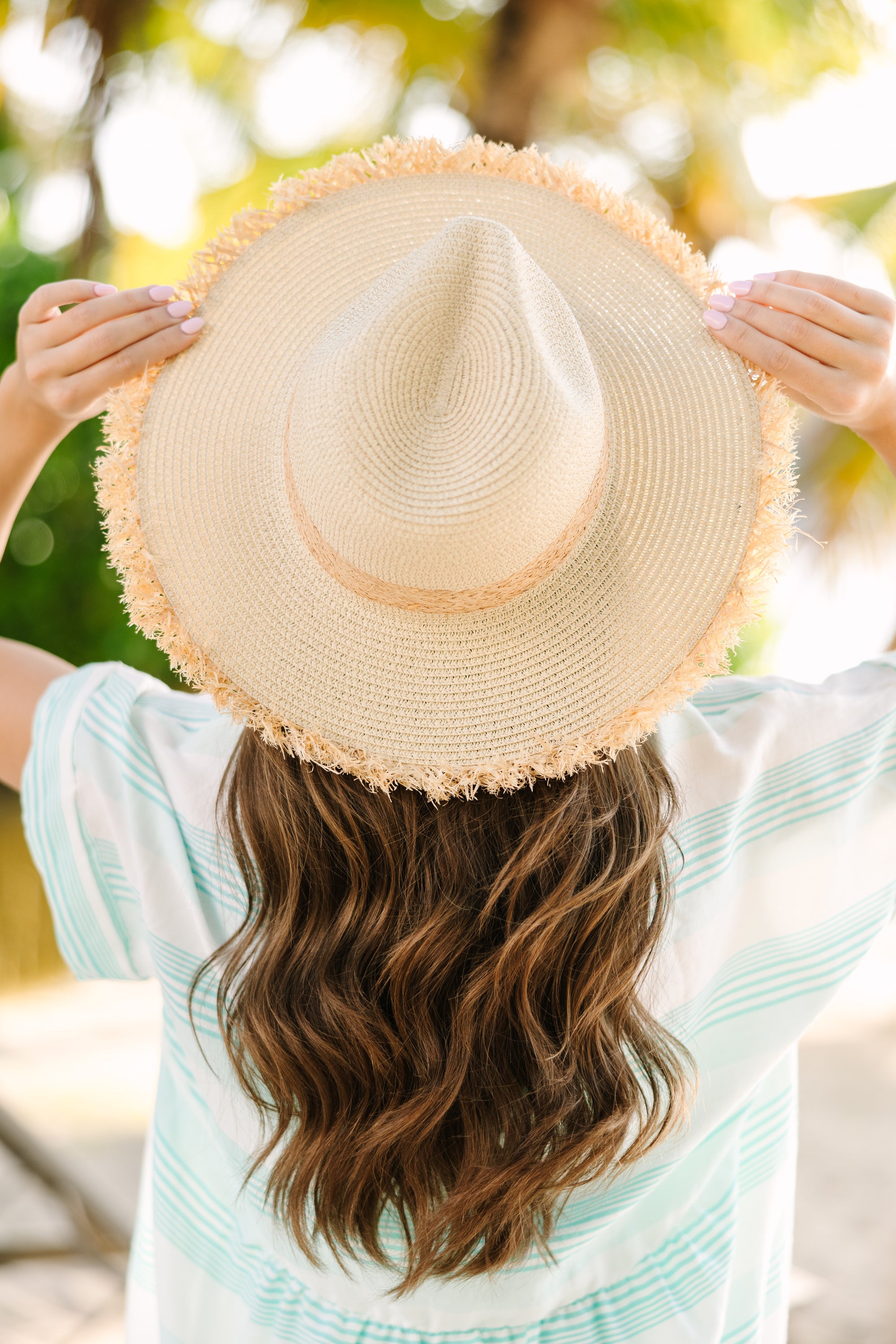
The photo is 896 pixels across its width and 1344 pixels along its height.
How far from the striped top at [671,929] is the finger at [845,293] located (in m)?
0.36

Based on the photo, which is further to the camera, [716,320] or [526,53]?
[526,53]

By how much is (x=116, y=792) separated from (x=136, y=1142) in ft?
9.90

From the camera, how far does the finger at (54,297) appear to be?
0.90 meters

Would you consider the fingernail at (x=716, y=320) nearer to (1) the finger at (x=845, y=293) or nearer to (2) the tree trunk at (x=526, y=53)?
(1) the finger at (x=845, y=293)

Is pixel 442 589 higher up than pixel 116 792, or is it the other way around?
pixel 442 589

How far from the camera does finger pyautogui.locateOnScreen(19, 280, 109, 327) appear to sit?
0.90m

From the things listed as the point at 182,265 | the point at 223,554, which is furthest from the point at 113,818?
the point at 182,265

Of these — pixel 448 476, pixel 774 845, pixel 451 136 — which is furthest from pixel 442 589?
pixel 451 136

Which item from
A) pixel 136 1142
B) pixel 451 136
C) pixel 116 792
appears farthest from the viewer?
pixel 451 136

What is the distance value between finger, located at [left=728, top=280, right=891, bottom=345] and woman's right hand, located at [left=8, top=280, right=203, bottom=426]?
1.64 feet

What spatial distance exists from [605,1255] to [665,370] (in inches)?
35.4

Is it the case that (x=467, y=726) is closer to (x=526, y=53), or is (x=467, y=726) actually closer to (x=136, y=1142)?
(x=136, y=1142)

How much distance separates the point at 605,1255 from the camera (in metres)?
1.01

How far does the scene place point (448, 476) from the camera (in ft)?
2.52
